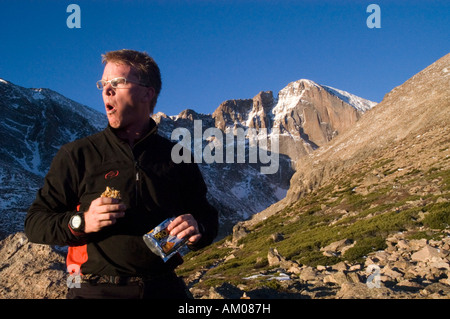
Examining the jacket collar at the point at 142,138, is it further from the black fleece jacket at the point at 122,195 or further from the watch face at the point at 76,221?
the watch face at the point at 76,221

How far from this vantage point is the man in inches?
143

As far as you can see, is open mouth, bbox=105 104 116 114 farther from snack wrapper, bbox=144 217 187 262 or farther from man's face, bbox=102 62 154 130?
snack wrapper, bbox=144 217 187 262

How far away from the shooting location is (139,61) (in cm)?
429

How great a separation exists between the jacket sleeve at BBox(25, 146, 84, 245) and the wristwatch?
9 cm

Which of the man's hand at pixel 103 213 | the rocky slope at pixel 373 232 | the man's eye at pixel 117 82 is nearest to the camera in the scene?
the man's hand at pixel 103 213

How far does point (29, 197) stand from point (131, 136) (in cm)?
11293

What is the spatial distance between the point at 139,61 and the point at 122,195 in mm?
1561

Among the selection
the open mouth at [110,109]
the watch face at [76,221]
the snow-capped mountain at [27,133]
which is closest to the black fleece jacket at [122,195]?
the watch face at [76,221]

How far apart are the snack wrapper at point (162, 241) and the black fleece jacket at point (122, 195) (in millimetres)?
267

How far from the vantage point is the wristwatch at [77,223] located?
3420 mm

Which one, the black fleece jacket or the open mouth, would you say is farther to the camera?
the open mouth

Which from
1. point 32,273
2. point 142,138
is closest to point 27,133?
point 32,273

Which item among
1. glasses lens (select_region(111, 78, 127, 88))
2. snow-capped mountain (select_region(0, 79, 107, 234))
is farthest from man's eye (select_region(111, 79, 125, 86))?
snow-capped mountain (select_region(0, 79, 107, 234))
